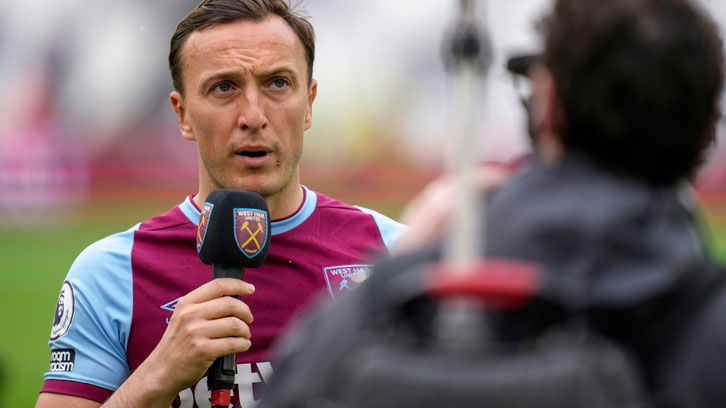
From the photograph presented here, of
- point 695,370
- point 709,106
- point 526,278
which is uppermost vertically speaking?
point 709,106

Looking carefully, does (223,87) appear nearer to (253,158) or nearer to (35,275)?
(253,158)

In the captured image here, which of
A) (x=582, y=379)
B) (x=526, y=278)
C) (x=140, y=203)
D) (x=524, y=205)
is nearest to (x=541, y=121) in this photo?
(x=524, y=205)

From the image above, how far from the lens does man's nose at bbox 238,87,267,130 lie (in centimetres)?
262


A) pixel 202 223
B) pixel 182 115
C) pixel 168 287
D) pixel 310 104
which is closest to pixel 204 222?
pixel 202 223

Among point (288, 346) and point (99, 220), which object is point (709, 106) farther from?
point (99, 220)

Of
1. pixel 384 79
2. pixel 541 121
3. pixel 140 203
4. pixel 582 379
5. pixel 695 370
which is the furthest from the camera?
pixel 384 79

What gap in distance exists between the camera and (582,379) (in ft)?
3.66

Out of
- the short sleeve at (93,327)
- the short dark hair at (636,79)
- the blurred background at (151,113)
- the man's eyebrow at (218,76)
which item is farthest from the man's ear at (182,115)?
the blurred background at (151,113)

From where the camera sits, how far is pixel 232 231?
2209mm

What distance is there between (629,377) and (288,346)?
1.57ft

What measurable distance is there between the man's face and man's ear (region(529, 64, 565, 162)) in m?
1.35

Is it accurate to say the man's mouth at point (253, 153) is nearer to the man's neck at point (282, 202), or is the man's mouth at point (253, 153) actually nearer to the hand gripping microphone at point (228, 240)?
the man's neck at point (282, 202)

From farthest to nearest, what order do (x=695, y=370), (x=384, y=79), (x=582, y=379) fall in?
(x=384, y=79)
(x=695, y=370)
(x=582, y=379)

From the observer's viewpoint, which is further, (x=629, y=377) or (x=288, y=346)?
(x=288, y=346)
